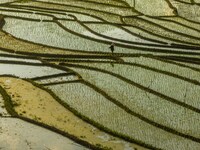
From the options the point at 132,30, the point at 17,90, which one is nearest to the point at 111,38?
the point at 132,30

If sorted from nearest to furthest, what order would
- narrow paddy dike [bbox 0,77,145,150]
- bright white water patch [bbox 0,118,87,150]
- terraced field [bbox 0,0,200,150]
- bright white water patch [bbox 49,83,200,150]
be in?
1. bright white water patch [bbox 0,118,87,150]
2. narrow paddy dike [bbox 0,77,145,150]
3. bright white water patch [bbox 49,83,200,150]
4. terraced field [bbox 0,0,200,150]

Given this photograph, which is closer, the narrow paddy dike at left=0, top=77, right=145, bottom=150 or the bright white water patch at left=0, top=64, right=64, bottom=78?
the narrow paddy dike at left=0, top=77, right=145, bottom=150

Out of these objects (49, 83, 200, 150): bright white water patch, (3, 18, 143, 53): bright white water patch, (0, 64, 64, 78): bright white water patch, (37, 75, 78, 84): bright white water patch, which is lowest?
(49, 83, 200, 150): bright white water patch

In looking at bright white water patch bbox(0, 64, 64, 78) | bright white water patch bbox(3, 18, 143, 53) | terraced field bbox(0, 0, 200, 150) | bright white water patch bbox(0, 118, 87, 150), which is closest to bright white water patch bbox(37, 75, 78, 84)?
terraced field bbox(0, 0, 200, 150)

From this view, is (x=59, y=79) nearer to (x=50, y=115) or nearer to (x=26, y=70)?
(x=26, y=70)

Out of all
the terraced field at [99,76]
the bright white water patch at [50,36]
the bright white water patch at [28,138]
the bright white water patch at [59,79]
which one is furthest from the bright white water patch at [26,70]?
the bright white water patch at [28,138]

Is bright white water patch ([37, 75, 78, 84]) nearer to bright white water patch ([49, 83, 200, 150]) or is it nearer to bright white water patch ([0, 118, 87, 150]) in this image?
bright white water patch ([49, 83, 200, 150])

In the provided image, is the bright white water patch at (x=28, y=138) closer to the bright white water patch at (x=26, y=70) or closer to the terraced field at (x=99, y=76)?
the terraced field at (x=99, y=76)
